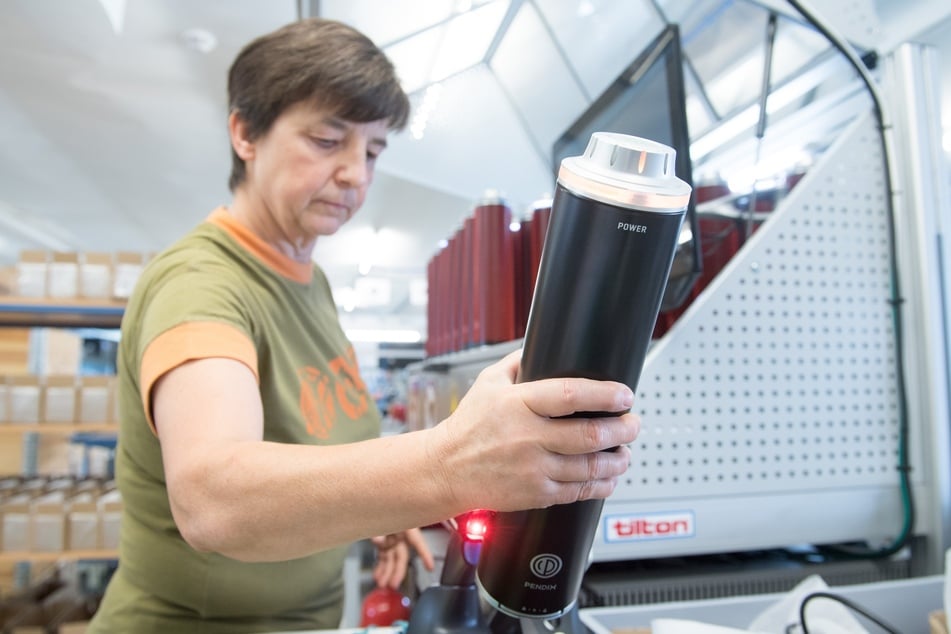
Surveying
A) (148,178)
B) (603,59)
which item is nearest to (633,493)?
(603,59)

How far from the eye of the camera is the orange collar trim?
2.69 feet

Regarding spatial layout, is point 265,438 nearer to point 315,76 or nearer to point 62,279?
point 315,76

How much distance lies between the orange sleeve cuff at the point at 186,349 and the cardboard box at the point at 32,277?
266 centimetres

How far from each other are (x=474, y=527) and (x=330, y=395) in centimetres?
42

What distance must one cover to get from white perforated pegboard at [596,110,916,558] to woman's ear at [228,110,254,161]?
0.64m

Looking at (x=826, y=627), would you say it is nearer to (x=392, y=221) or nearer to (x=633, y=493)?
(x=633, y=493)

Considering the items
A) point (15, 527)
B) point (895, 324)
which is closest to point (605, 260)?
point (895, 324)

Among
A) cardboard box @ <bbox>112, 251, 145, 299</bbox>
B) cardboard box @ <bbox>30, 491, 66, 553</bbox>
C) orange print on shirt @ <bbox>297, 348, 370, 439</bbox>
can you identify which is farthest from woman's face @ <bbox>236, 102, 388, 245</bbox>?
cardboard box @ <bbox>30, 491, 66, 553</bbox>

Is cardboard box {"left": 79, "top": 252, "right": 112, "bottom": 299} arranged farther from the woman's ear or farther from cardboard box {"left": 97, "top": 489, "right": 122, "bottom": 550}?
the woman's ear

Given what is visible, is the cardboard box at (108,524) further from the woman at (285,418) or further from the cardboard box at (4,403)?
the woman at (285,418)

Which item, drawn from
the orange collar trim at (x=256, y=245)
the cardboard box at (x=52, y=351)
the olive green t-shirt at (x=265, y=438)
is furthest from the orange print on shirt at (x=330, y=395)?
the cardboard box at (x=52, y=351)

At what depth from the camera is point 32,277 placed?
104 inches

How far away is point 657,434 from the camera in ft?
2.55

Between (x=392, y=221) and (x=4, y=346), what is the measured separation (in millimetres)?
3373
